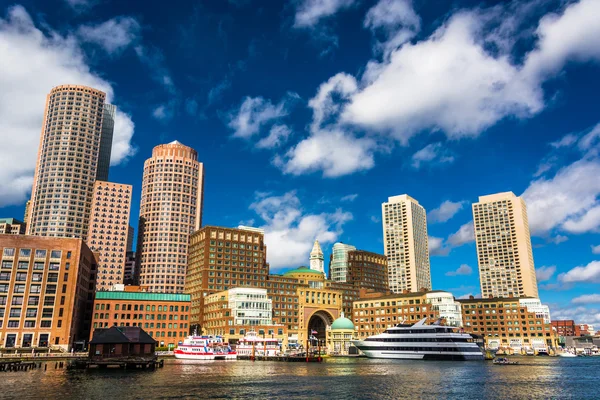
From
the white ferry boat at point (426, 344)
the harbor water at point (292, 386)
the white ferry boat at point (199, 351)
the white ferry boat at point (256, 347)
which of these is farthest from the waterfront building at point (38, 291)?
the white ferry boat at point (426, 344)

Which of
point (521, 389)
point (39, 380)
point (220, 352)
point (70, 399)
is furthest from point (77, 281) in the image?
point (521, 389)

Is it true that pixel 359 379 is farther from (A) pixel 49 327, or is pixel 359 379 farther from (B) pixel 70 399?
(A) pixel 49 327

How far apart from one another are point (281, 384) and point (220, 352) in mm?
88631

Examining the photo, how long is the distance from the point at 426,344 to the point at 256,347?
5879 cm

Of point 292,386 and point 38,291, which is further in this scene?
point 38,291

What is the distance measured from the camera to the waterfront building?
570 feet

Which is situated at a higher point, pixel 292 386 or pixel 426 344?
pixel 426 344

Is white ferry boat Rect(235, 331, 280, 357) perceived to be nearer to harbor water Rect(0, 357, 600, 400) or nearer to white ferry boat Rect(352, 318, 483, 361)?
white ferry boat Rect(352, 318, 483, 361)

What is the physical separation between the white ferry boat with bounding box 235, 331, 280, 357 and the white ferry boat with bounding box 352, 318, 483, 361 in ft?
126

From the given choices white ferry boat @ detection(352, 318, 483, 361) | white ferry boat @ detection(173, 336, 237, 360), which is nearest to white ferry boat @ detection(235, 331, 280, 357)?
→ white ferry boat @ detection(173, 336, 237, 360)

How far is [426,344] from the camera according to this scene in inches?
6654

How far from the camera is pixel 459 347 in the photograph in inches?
6604

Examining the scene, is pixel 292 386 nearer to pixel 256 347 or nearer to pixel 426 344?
pixel 426 344

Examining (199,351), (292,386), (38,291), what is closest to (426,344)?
(199,351)
